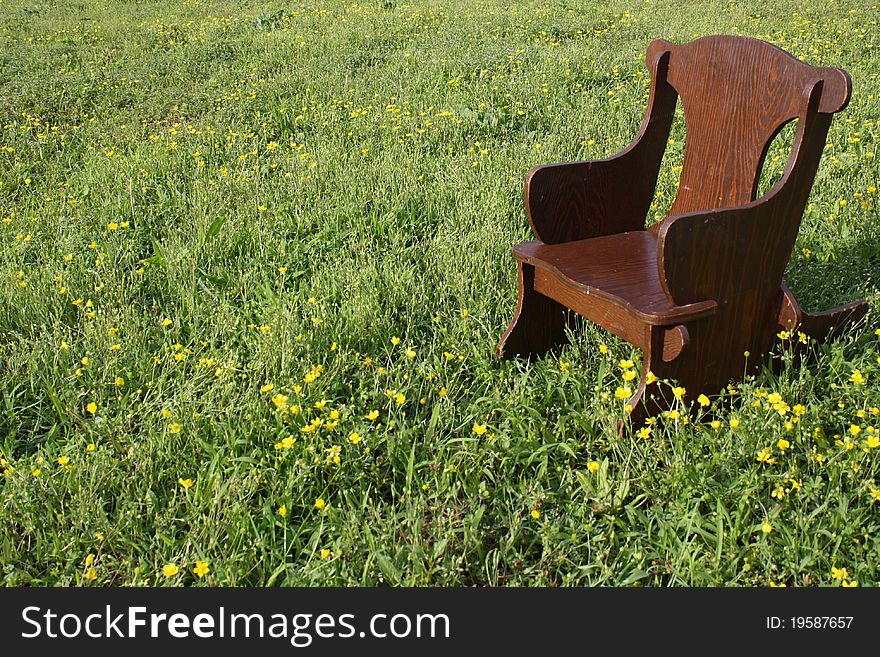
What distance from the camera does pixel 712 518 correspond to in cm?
239

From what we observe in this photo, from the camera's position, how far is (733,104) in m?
2.95

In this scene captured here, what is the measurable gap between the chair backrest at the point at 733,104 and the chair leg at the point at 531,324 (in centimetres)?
65

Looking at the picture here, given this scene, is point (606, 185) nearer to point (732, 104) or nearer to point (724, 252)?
point (732, 104)

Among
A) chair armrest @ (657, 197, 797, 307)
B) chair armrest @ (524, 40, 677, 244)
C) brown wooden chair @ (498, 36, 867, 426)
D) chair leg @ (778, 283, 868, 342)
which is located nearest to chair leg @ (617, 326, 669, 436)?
brown wooden chair @ (498, 36, 867, 426)

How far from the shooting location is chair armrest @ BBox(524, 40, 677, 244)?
10.0 ft

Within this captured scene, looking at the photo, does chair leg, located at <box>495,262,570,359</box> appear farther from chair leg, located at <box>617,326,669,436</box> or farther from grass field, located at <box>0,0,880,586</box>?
chair leg, located at <box>617,326,669,436</box>

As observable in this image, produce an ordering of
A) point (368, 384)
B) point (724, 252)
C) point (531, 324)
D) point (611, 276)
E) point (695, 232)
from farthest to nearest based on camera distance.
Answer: point (531, 324), point (368, 384), point (611, 276), point (724, 252), point (695, 232)

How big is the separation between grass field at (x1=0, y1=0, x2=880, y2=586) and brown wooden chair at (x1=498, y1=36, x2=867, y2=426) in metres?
0.15

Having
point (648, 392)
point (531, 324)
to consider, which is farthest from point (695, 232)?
point (531, 324)

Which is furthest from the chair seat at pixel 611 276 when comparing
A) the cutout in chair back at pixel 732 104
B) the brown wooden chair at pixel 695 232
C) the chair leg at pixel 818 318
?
the chair leg at pixel 818 318

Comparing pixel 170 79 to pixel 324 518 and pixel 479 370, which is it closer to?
pixel 479 370

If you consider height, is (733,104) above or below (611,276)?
above

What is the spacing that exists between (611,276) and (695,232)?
448mm

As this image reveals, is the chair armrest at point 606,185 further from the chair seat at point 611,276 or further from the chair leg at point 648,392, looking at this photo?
the chair leg at point 648,392
